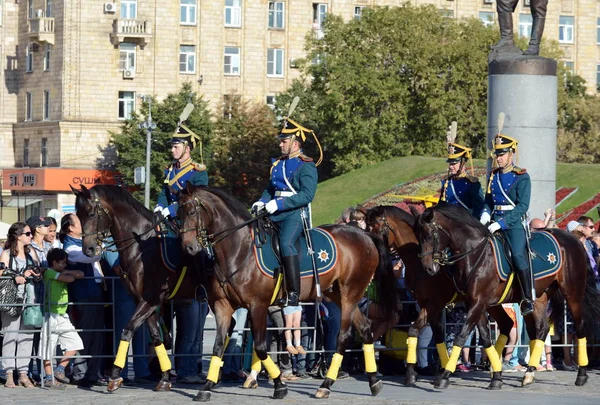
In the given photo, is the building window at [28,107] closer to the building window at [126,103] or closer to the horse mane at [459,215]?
the building window at [126,103]

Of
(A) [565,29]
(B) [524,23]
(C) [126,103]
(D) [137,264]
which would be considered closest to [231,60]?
(C) [126,103]

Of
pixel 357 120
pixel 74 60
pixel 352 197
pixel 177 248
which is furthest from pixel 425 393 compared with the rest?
pixel 74 60

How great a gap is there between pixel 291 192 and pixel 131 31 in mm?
67065

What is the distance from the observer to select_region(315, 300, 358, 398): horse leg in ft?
56.2

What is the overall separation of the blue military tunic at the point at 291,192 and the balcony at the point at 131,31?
218 feet

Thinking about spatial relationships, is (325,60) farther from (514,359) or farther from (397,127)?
(514,359)

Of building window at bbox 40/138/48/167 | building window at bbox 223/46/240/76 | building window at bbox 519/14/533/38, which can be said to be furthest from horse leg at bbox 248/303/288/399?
building window at bbox 519/14/533/38

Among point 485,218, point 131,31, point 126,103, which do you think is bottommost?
point 485,218

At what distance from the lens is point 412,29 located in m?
69.7

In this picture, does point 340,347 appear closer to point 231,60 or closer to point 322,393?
point 322,393

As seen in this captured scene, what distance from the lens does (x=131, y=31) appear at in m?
83.2

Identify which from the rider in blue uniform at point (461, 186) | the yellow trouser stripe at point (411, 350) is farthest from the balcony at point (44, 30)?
the yellow trouser stripe at point (411, 350)

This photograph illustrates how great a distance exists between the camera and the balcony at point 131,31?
83.0 meters

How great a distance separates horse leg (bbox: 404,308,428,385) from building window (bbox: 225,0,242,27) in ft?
227
